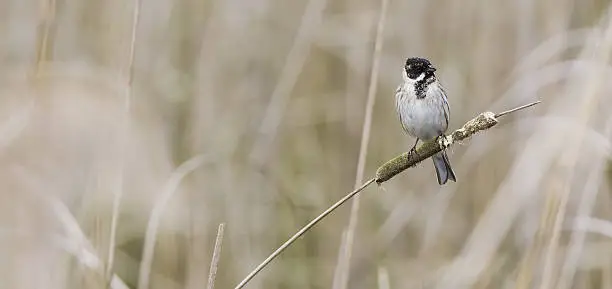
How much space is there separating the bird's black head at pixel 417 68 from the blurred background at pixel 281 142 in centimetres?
53

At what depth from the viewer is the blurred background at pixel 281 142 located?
1829mm

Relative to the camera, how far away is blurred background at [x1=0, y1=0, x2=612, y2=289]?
183 cm

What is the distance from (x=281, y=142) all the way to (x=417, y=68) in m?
1.35

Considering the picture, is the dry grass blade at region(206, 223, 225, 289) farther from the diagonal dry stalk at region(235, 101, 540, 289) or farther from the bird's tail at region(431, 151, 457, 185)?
the bird's tail at region(431, 151, 457, 185)

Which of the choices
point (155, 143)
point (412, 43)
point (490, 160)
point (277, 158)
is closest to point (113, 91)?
point (155, 143)

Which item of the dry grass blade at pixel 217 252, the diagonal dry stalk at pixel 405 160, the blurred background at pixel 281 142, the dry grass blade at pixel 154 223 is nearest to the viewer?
the diagonal dry stalk at pixel 405 160

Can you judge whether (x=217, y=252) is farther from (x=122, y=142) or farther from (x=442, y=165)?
(x=122, y=142)

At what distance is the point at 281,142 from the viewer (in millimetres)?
2473

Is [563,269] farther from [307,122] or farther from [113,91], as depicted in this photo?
[113,91]

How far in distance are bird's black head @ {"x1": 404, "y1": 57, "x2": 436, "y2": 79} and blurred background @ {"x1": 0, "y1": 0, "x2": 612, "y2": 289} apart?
20.8 inches

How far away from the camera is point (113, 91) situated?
2.26 meters

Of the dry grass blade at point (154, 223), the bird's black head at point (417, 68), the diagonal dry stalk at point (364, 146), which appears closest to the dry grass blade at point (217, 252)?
the bird's black head at point (417, 68)

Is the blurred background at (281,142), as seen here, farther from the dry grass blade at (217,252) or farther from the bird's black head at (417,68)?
the dry grass blade at (217,252)

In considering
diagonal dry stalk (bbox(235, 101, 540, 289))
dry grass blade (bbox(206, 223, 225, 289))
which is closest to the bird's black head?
diagonal dry stalk (bbox(235, 101, 540, 289))
